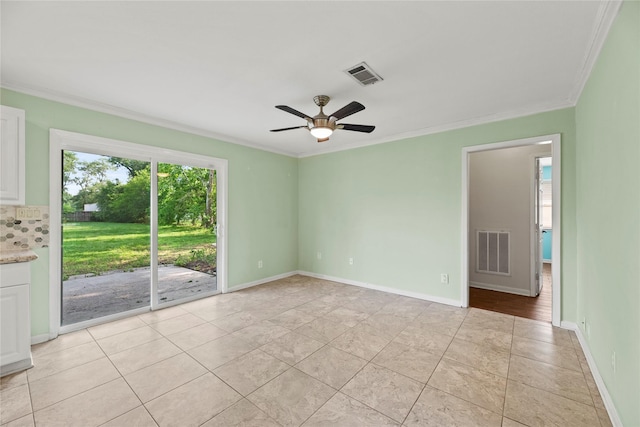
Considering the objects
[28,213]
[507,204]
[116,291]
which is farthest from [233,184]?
[507,204]

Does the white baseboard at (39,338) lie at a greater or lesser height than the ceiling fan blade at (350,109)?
lesser

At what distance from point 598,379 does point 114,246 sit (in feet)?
16.1

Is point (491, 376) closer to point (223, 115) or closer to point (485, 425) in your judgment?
point (485, 425)

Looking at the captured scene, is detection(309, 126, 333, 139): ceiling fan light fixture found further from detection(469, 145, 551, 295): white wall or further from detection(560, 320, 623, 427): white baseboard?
detection(469, 145, 551, 295): white wall

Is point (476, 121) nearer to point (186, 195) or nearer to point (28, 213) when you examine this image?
point (186, 195)

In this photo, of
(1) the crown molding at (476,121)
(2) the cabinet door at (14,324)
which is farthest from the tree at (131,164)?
(1) the crown molding at (476,121)

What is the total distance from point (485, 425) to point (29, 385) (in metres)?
3.24

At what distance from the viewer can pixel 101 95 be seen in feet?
9.29

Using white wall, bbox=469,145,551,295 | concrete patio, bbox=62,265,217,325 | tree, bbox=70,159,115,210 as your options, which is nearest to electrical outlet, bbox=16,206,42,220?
tree, bbox=70,159,115,210

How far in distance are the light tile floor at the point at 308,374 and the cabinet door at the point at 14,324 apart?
18 centimetres

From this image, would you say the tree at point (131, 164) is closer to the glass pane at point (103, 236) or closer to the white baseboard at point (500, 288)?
the glass pane at point (103, 236)

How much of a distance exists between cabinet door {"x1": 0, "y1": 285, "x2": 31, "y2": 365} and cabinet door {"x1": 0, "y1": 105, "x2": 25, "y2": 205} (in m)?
0.80

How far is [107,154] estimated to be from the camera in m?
3.25

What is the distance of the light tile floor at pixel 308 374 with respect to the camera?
176cm
